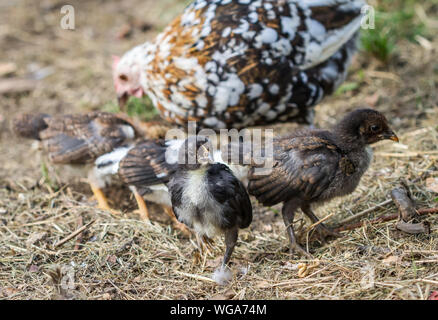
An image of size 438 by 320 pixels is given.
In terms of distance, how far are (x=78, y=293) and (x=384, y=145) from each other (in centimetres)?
308

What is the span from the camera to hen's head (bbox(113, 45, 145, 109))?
491cm

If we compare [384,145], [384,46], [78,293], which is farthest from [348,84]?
[78,293]

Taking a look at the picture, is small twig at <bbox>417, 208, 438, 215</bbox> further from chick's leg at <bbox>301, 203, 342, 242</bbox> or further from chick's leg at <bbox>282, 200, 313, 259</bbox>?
chick's leg at <bbox>282, 200, 313, 259</bbox>

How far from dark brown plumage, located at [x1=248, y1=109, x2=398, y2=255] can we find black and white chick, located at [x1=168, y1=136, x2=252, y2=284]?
0.78 ft

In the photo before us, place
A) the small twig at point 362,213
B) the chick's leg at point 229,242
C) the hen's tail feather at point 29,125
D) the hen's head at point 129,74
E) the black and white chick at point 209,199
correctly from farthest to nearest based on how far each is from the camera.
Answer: the hen's head at point 129,74
the hen's tail feather at point 29,125
the small twig at point 362,213
the chick's leg at point 229,242
the black and white chick at point 209,199

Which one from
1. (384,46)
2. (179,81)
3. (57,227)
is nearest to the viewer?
(57,227)

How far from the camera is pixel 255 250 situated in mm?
3738

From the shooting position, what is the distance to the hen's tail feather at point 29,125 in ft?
14.9

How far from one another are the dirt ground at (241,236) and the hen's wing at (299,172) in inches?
14.3

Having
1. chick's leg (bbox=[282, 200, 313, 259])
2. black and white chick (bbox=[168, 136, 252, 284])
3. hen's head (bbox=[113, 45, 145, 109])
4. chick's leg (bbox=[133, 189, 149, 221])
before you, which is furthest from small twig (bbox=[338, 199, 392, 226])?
hen's head (bbox=[113, 45, 145, 109])

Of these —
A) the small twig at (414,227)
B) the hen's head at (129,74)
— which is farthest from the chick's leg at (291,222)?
the hen's head at (129,74)

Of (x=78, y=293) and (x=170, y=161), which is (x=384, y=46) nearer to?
(x=170, y=161)

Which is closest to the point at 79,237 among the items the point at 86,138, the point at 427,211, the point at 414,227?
the point at 86,138

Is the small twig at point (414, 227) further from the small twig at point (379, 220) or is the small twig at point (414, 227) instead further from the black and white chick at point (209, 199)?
the black and white chick at point (209, 199)
